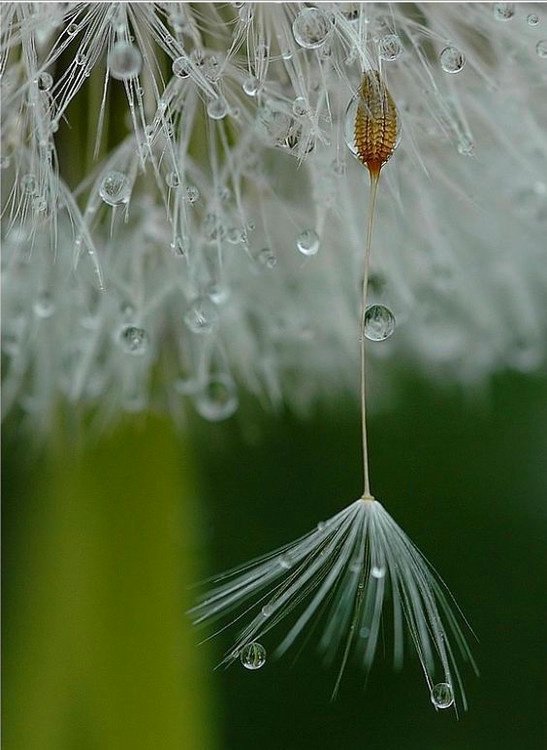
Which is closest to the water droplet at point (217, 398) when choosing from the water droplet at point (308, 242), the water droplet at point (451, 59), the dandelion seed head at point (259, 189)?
the dandelion seed head at point (259, 189)

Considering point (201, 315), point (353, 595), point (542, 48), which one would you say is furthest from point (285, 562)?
point (542, 48)

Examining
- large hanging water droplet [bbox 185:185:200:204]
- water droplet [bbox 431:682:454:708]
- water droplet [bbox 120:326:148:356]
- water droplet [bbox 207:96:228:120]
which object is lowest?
water droplet [bbox 431:682:454:708]

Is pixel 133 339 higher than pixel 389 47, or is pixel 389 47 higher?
pixel 389 47

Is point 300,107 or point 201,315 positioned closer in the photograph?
point 300,107

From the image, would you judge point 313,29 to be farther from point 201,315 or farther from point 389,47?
point 201,315

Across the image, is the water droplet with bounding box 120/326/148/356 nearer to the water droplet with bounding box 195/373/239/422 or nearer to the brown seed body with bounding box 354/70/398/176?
the water droplet with bounding box 195/373/239/422

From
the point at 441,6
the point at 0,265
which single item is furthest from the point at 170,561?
the point at 441,6

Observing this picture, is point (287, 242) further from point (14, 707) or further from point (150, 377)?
point (14, 707)

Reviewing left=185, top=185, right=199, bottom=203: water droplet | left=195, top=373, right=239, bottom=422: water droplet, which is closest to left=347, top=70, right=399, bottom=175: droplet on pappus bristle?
left=185, top=185, right=199, bottom=203: water droplet
